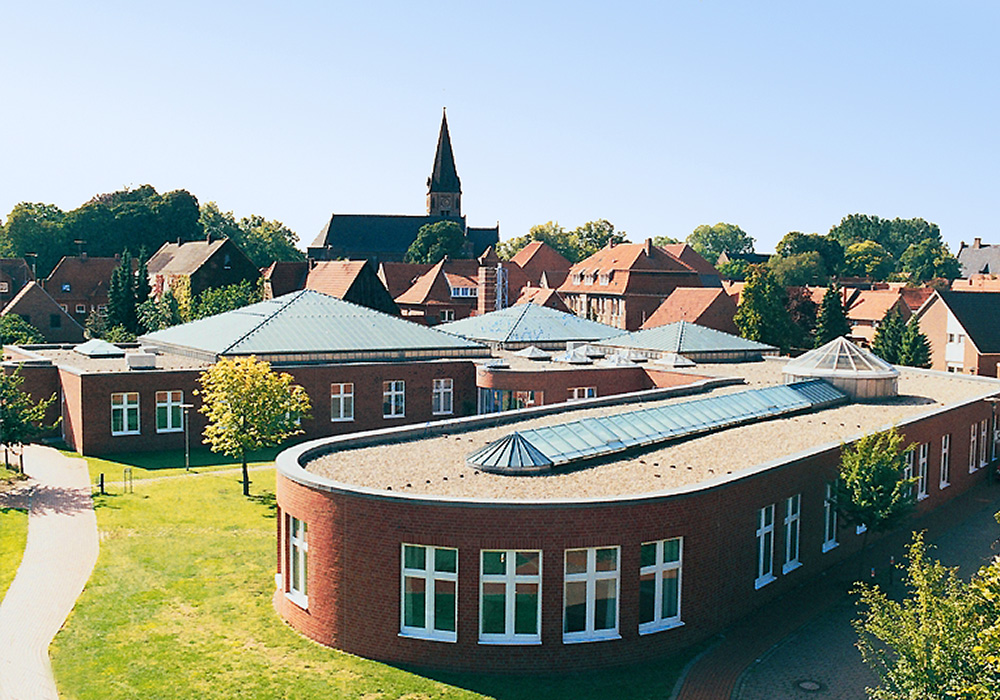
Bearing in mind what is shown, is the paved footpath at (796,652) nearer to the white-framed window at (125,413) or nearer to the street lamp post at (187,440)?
the street lamp post at (187,440)

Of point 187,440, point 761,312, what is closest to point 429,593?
point 187,440

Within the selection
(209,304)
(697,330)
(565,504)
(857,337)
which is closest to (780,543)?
(565,504)

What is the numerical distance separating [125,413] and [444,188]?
95761mm

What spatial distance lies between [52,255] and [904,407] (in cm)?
10548

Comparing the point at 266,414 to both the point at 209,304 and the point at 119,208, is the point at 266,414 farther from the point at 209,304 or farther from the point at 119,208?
the point at 119,208

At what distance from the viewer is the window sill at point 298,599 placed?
19.3 m

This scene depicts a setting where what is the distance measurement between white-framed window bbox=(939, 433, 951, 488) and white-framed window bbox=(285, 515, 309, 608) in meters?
21.7

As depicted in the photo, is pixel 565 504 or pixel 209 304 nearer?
pixel 565 504

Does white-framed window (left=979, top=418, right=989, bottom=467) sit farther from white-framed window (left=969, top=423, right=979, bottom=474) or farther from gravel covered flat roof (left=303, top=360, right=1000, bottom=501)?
gravel covered flat roof (left=303, top=360, right=1000, bottom=501)

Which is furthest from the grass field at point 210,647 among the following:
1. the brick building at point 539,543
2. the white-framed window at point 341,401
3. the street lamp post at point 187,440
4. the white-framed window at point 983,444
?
the white-framed window at point 983,444

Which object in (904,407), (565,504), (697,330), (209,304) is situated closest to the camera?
(565,504)

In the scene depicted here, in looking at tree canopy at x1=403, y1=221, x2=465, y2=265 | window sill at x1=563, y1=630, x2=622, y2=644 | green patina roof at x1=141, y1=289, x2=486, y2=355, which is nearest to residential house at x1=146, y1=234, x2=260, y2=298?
tree canopy at x1=403, y1=221, x2=465, y2=265

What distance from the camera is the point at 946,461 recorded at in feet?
107

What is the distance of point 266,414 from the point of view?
31.4 m
